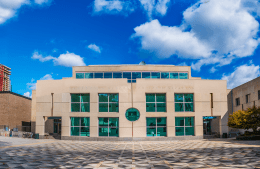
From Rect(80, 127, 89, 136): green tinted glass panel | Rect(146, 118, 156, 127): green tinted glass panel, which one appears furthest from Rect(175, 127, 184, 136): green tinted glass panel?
Rect(80, 127, 89, 136): green tinted glass panel

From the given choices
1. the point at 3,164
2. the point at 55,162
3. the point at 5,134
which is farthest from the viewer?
the point at 5,134

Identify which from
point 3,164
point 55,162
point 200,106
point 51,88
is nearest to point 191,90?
point 200,106

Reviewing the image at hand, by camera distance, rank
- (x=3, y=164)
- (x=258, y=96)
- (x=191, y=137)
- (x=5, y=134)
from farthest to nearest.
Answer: (x=258, y=96), (x=5, y=134), (x=191, y=137), (x=3, y=164)

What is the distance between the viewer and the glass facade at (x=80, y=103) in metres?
36.8

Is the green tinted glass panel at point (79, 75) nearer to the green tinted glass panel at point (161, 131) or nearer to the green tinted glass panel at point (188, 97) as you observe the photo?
the green tinted glass panel at point (161, 131)

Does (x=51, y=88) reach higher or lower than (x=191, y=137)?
higher

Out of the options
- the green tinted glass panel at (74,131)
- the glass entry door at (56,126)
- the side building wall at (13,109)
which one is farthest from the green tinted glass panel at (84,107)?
the side building wall at (13,109)

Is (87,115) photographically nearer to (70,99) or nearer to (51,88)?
(70,99)

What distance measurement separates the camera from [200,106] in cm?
3725

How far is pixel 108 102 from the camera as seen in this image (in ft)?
120

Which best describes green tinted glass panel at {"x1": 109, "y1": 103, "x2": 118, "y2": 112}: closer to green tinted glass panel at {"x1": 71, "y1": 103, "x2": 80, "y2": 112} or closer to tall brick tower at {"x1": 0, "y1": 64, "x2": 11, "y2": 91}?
green tinted glass panel at {"x1": 71, "y1": 103, "x2": 80, "y2": 112}

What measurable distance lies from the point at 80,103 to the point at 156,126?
40.6 feet

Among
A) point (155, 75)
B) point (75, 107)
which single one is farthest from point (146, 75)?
point (75, 107)

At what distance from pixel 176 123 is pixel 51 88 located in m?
20.5
